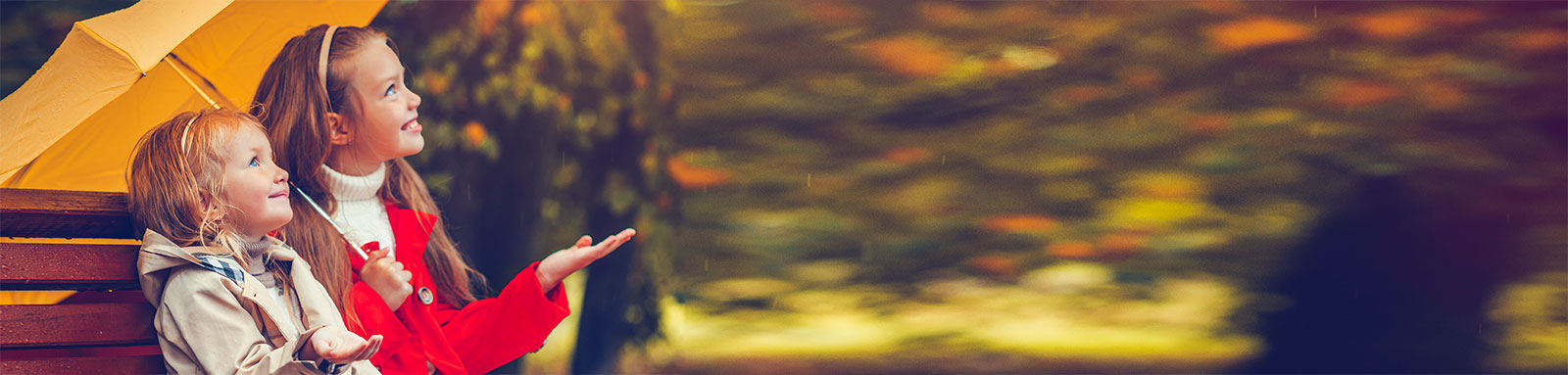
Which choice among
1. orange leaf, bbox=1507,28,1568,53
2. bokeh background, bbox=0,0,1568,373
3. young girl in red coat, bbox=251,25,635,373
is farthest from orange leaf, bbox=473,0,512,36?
orange leaf, bbox=1507,28,1568,53

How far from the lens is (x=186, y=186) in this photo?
1760mm

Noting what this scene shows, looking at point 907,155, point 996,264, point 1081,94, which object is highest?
point 1081,94

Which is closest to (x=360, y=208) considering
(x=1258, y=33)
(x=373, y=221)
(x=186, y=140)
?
(x=373, y=221)

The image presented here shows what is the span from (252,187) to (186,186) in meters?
0.10

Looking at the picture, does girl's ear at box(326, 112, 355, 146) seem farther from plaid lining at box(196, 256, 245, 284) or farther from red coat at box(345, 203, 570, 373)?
plaid lining at box(196, 256, 245, 284)

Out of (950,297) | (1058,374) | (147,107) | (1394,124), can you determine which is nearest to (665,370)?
(950,297)

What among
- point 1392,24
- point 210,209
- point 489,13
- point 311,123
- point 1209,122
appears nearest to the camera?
point 210,209

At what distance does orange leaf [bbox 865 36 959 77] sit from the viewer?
436cm

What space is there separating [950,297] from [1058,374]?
1.92 ft

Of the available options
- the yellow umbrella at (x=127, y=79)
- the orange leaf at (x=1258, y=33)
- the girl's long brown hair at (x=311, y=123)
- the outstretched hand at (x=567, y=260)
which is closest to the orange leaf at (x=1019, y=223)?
the orange leaf at (x=1258, y=33)

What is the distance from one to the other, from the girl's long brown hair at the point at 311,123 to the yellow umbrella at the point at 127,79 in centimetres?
14

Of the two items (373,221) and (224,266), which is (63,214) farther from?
(373,221)

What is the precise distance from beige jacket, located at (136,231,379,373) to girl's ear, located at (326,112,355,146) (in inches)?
14.5

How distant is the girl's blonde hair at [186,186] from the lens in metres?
1.76
